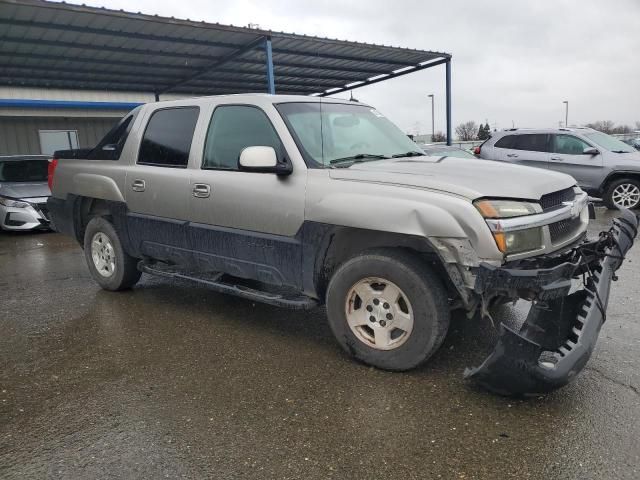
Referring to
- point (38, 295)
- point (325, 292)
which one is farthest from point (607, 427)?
point (38, 295)

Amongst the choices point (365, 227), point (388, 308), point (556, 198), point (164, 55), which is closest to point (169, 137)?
point (365, 227)

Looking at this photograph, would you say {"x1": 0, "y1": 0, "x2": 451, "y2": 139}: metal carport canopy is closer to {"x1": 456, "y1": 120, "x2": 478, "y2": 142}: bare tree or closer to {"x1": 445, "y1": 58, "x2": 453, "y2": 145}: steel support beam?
{"x1": 445, "y1": 58, "x2": 453, "y2": 145}: steel support beam

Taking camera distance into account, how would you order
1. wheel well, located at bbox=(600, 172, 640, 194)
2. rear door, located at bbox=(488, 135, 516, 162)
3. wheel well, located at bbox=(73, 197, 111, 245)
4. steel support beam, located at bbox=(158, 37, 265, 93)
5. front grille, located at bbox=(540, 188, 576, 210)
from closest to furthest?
front grille, located at bbox=(540, 188, 576, 210) < wheel well, located at bbox=(73, 197, 111, 245) < wheel well, located at bbox=(600, 172, 640, 194) < rear door, located at bbox=(488, 135, 516, 162) < steel support beam, located at bbox=(158, 37, 265, 93)

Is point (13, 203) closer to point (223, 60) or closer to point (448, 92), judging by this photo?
point (223, 60)

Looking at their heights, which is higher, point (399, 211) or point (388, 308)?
point (399, 211)

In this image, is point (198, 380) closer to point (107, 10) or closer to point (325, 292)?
point (325, 292)

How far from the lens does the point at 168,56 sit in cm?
1502

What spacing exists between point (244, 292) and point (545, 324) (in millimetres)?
2144

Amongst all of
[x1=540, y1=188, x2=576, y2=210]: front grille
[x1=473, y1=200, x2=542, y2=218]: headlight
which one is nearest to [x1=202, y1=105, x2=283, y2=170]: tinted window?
[x1=473, y1=200, x2=542, y2=218]: headlight

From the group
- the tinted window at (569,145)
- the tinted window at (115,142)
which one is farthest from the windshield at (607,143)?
the tinted window at (115,142)

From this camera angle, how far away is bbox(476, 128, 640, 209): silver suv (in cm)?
1043

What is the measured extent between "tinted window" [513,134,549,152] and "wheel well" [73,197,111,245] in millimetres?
9310

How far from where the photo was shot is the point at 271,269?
377cm

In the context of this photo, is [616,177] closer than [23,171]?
Yes
